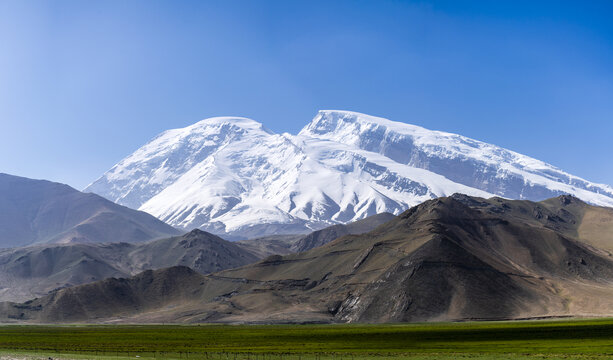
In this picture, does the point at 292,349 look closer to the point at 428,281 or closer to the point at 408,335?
the point at 408,335

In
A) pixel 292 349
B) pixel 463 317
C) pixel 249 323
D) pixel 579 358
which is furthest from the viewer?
pixel 249 323

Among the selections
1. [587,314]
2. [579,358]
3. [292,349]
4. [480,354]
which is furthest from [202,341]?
[587,314]

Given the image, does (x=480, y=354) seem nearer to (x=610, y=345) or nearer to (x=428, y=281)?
(x=610, y=345)

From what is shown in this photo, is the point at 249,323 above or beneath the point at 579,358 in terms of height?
beneath

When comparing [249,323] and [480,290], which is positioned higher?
[480,290]

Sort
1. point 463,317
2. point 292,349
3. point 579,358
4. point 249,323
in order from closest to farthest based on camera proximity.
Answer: point 579,358
point 292,349
point 463,317
point 249,323

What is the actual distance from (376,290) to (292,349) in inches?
4535

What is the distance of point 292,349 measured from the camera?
8744 cm

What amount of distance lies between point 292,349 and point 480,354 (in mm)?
25401

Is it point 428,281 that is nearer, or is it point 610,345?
point 610,345

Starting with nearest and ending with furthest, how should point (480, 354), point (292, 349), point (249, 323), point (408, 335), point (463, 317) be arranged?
point (480, 354), point (292, 349), point (408, 335), point (463, 317), point (249, 323)

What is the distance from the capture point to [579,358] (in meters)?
66.1

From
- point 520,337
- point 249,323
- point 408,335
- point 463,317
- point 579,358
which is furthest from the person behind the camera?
point 249,323

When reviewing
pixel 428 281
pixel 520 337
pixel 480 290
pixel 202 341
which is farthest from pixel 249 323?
pixel 520 337
